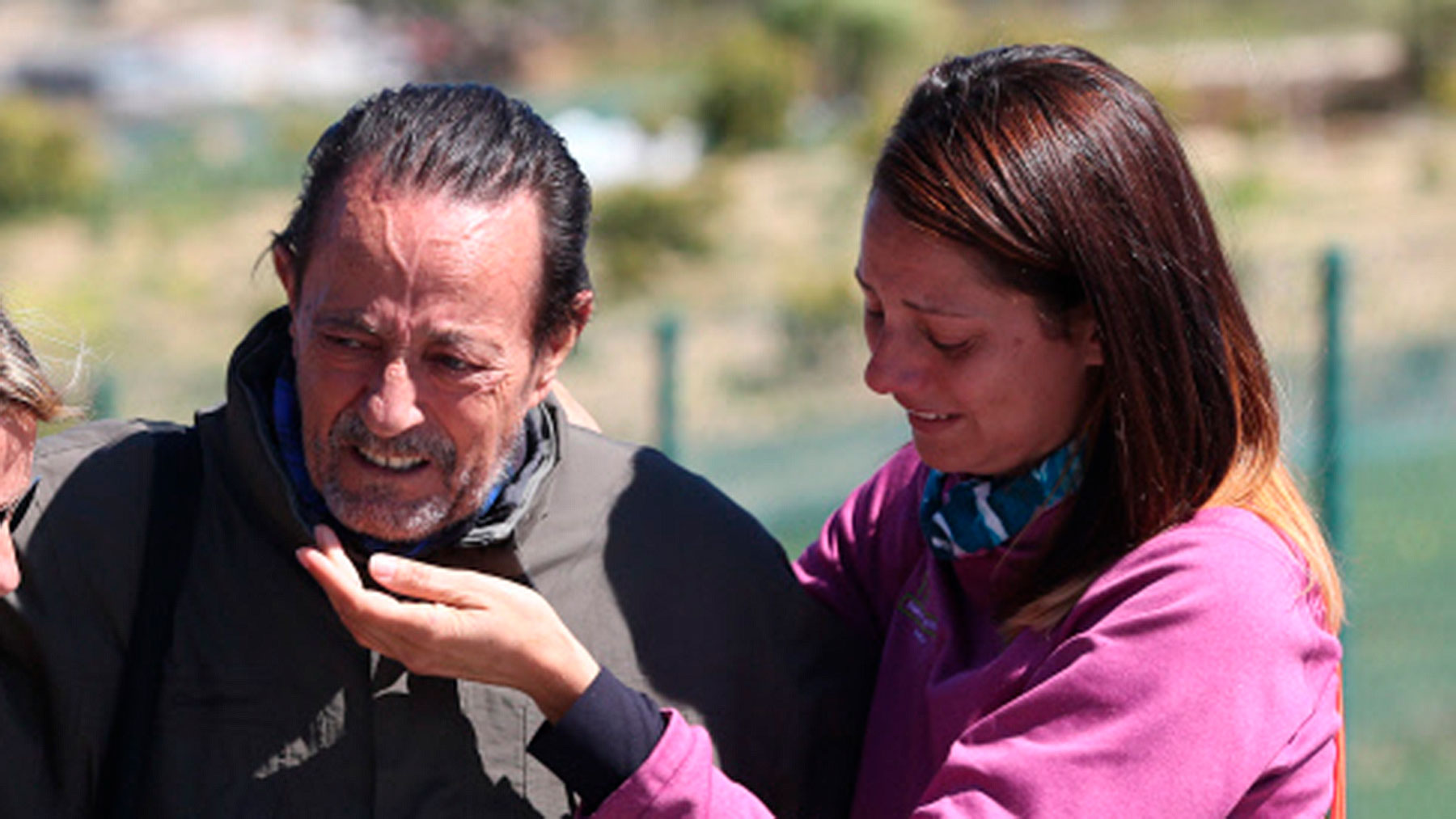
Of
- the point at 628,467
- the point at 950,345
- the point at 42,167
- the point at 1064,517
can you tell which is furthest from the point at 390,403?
the point at 42,167

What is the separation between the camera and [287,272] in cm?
236

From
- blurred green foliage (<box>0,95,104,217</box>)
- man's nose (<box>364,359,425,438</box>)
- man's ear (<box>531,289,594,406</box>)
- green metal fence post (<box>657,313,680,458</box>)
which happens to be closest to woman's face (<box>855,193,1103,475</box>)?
man's ear (<box>531,289,594,406</box>)

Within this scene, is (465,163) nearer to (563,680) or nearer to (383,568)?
(383,568)

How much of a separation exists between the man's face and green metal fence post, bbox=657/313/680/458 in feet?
11.5

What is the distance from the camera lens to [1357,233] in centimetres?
1750

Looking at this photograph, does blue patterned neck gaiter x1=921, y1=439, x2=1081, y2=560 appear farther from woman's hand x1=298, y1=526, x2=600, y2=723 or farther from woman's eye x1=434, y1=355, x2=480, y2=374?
woman's eye x1=434, y1=355, x2=480, y2=374

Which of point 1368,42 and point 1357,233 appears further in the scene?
point 1368,42

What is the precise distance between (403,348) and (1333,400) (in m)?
3.92

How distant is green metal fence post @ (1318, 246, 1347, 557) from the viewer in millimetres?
5508

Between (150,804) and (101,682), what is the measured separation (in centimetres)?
15

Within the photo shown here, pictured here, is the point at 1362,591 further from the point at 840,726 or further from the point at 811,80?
the point at 811,80

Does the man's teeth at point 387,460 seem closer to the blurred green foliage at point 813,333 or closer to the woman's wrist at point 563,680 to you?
the woman's wrist at point 563,680

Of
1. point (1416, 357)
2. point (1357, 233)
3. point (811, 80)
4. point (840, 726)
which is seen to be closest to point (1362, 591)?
point (1416, 357)

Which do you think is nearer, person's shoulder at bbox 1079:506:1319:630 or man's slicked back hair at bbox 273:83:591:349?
person's shoulder at bbox 1079:506:1319:630
